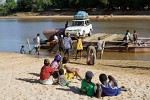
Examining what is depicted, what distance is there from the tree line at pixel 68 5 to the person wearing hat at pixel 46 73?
8790cm

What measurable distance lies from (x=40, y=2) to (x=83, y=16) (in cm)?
10348

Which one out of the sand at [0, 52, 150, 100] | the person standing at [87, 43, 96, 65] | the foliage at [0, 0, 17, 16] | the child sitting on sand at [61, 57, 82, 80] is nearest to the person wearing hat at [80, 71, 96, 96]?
the sand at [0, 52, 150, 100]

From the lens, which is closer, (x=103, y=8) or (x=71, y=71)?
(x=71, y=71)

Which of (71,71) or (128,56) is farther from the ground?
(71,71)

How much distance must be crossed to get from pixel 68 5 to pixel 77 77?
108 metres

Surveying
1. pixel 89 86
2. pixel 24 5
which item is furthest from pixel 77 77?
pixel 24 5

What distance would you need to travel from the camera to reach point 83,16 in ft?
106

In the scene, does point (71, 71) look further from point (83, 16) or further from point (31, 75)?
point (83, 16)

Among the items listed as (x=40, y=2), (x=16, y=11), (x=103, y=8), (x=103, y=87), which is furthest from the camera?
(x=16, y=11)

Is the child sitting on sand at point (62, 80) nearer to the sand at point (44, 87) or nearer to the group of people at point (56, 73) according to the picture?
the group of people at point (56, 73)

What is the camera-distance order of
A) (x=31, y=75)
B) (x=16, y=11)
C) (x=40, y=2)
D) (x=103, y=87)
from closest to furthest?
(x=103, y=87) → (x=31, y=75) → (x=40, y=2) → (x=16, y=11)

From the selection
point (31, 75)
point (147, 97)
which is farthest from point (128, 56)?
point (147, 97)

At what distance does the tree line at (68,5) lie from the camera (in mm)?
102000

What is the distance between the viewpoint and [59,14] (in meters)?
119
